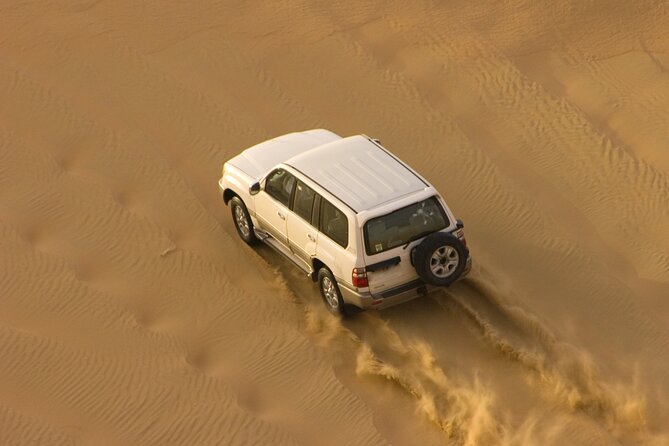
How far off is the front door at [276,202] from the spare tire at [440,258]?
5.68 feet

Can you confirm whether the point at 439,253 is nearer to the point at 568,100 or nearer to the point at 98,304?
the point at 98,304

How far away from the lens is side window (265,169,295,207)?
11.7 m

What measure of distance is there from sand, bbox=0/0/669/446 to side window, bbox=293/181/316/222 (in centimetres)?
98

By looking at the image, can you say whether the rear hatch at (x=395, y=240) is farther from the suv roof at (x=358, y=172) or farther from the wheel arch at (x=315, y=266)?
the wheel arch at (x=315, y=266)

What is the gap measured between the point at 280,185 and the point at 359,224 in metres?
1.53

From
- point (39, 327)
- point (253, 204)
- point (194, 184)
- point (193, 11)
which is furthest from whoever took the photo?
point (193, 11)

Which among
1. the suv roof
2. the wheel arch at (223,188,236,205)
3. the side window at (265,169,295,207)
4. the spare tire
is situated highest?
the suv roof

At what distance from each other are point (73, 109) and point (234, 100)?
2.26 m

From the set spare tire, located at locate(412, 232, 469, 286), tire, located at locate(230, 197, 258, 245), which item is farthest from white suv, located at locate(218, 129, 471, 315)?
tire, located at locate(230, 197, 258, 245)

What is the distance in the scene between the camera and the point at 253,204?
40.1 ft

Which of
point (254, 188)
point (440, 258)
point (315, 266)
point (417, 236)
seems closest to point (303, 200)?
point (315, 266)

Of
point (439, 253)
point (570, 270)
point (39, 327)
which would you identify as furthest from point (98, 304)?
point (570, 270)

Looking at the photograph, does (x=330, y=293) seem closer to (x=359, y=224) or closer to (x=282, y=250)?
(x=282, y=250)

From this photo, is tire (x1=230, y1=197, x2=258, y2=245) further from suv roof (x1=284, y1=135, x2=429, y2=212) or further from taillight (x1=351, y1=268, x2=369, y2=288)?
taillight (x1=351, y1=268, x2=369, y2=288)
